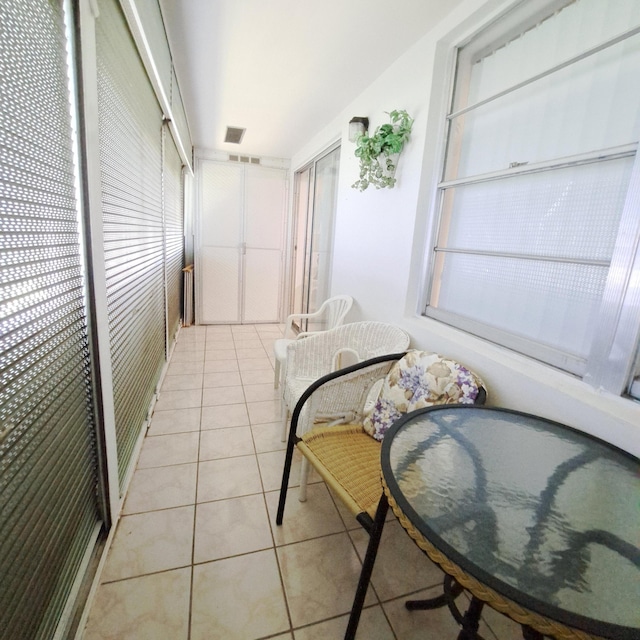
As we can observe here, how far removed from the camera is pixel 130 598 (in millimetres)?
1153

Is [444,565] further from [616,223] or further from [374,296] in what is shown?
[374,296]

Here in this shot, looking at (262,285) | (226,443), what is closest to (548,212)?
(226,443)

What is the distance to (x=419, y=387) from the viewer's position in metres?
1.45

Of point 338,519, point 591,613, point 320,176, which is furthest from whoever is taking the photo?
point 320,176

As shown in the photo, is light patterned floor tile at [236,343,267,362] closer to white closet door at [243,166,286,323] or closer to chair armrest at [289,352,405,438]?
white closet door at [243,166,286,323]

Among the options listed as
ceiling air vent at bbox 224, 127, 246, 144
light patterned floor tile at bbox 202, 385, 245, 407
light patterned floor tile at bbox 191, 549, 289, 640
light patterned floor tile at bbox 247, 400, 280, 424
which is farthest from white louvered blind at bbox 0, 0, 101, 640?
ceiling air vent at bbox 224, 127, 246, 144

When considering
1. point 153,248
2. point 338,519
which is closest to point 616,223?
point 338,519

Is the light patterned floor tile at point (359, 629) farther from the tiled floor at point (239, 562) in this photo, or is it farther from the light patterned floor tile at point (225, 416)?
the light patterned floor tile at point (225, 416)

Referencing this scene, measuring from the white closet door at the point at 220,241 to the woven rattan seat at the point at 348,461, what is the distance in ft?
12.0

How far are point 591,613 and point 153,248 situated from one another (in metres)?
2.62

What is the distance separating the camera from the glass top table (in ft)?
1.91

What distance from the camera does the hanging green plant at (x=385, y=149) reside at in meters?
1.92

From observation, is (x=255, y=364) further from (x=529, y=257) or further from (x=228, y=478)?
(x=529, y=257)

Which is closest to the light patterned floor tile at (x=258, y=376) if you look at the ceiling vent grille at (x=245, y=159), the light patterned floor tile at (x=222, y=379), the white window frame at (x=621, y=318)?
the light patterned floor tile at (x=222, y=379)
